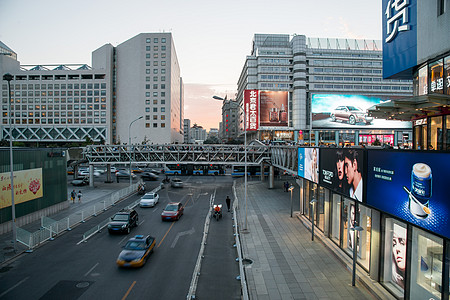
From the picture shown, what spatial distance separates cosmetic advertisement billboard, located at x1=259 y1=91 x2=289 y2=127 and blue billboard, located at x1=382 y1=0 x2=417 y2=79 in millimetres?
45864

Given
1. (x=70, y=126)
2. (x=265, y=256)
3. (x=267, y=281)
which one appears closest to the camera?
(x=267, y=281)

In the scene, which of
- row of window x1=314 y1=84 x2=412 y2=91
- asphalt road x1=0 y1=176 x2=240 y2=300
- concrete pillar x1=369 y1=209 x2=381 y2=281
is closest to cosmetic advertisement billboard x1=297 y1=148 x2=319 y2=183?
concrete pillar x1=369 y1=209 x2=381 y2=281

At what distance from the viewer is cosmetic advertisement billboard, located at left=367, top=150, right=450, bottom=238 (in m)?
7.13

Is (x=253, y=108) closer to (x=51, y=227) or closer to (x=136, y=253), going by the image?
(x=51, y=227)

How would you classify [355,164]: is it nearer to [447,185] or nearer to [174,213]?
[447,185]

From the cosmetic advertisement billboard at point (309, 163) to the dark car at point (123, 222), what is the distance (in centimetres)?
1376

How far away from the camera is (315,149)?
57.8 feet

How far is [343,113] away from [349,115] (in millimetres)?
1611

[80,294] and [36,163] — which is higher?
[36,163]

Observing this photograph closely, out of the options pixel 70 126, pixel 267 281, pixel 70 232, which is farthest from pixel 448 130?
pixel 70 126

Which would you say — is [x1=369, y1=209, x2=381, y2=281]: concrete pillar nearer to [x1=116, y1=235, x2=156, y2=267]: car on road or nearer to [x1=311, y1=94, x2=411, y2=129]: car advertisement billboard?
[x1=116, y1=235, x2=156, y2=267]: car on road

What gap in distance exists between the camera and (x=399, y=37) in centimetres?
1722

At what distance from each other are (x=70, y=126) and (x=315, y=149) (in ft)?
295

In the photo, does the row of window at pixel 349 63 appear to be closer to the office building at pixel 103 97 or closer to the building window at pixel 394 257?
the office building at pixel 103 97
